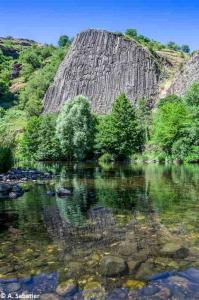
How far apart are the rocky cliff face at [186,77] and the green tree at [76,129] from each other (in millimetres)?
30605

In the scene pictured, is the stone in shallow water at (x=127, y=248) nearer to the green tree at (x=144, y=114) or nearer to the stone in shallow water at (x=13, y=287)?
the stone in shallow water at (x=13, y=287)

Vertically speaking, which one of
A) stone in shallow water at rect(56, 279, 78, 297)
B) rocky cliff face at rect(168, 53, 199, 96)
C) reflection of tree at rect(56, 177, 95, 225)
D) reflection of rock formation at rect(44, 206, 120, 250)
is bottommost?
stone in shallow water at rect(56, 279, 78, 297)

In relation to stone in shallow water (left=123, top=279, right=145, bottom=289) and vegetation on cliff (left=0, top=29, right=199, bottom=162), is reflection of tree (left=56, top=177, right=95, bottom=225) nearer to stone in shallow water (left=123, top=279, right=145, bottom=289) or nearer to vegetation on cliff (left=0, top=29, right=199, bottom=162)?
stone in shallow water (left=123, top=279, right=145, bottom=289)

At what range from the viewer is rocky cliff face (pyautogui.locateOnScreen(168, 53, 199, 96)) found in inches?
3174

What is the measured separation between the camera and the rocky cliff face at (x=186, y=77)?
265 feet

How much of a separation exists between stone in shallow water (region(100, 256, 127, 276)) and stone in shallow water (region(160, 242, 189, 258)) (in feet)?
4.23

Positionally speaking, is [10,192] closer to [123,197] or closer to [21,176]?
[123,197]

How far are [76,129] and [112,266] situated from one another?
52.3m

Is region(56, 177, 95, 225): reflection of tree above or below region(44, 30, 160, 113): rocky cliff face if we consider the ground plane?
below

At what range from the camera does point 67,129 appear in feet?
196

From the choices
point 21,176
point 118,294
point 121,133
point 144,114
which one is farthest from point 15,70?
point 118,294

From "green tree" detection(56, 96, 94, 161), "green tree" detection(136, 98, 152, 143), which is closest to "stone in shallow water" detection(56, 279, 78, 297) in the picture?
"green tree" detection(56, 96, 94, 161)

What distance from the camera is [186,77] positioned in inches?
3287

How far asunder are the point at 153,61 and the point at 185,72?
1619cm
